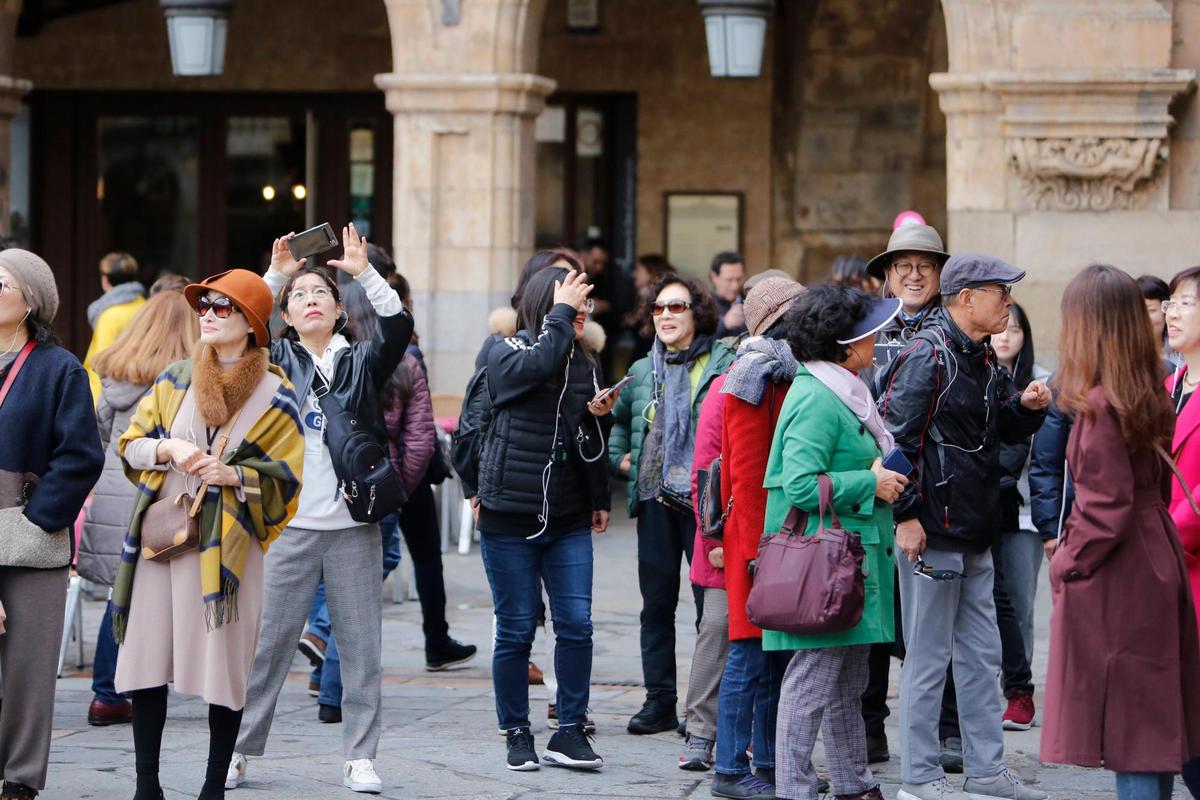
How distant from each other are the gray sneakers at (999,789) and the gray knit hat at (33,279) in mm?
3319

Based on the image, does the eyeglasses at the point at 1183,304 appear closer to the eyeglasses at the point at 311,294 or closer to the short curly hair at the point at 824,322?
the short curly hair at the point at 824,322

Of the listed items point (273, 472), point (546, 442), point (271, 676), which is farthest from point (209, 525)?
point (546, 442)

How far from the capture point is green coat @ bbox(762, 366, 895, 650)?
19.0 ft

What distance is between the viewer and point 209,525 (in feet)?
19.0

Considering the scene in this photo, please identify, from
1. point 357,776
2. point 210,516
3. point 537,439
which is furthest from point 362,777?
point 537,439

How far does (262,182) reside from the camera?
16328 mm

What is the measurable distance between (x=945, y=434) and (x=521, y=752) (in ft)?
6.03

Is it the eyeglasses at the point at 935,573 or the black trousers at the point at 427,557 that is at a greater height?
the eyeglasses at the point at 935,573

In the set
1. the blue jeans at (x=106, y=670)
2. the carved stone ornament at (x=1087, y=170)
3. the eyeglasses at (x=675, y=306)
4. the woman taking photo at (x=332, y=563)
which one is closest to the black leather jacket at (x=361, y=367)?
the woman taking photo at (x=332, y=563)

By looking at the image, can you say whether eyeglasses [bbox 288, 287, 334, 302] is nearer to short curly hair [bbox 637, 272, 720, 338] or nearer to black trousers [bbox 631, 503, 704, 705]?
short curly hair [bbox 637, 272, 720, 338]

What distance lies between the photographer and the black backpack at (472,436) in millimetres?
6887

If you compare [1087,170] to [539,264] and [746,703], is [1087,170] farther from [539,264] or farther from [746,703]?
[746,703]

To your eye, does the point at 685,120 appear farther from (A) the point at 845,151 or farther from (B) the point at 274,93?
(B) the point at 274,93

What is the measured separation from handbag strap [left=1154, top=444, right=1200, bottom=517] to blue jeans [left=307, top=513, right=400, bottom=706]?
2885 millimetres
